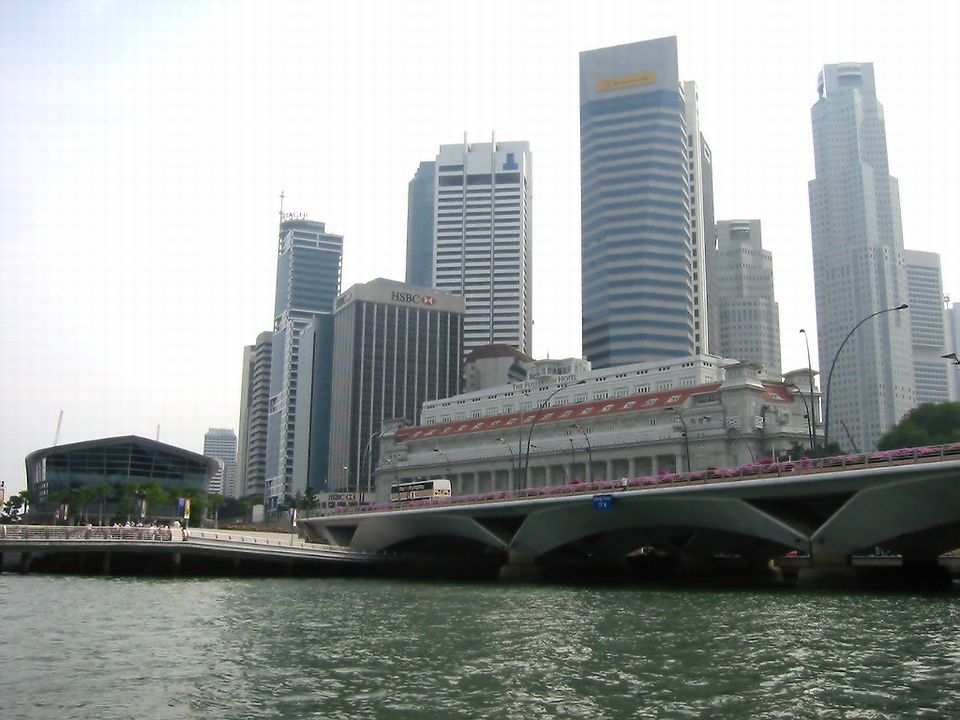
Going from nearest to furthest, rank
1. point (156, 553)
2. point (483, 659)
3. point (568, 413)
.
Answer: point (483, 659) → point (156, 553) → point (568, 413)

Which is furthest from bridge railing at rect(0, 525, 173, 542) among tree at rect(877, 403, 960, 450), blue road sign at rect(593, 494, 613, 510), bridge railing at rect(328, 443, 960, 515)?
tree at rect(877, 403, 960, 450)

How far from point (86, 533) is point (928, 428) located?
354 ft

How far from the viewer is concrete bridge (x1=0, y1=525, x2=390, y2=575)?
7512 cm

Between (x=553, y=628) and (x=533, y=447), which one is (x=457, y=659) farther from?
(x=533, y=447)

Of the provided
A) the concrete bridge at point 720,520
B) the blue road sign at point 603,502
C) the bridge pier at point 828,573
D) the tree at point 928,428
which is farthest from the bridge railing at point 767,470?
the tree at point 928,428

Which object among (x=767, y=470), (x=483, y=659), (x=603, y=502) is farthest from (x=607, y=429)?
(x=483, y=659)

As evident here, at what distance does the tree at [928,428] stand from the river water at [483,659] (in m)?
84.5

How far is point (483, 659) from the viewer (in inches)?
1061

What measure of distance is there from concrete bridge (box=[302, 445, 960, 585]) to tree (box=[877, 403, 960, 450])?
4941cm

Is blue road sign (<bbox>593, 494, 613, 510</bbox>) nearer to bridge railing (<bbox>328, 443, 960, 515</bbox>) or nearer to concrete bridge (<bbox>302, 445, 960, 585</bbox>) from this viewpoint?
concrete bridge (<bbox>302, 445, 960, 585</bbox>)

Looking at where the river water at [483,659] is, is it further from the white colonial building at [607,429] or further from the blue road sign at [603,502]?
the white colonial building at [607,429]

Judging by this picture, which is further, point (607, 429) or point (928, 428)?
point (607, 429)

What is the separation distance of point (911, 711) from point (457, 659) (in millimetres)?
12374

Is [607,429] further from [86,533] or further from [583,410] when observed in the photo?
[86,533]
